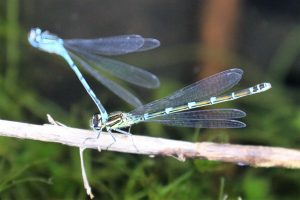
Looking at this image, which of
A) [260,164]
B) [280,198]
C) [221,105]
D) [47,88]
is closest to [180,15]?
[221,105]

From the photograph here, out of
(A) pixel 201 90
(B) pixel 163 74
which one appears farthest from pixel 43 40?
(B) pixel 163 74

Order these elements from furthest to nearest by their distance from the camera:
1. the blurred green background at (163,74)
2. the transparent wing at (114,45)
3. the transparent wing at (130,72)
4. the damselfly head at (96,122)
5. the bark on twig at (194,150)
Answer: the blurred green background at (163,74), the transparent wing at (130,72), the transparent wing at (114,45), the damselfly head at (96,122), the bark on twig at (194,150)

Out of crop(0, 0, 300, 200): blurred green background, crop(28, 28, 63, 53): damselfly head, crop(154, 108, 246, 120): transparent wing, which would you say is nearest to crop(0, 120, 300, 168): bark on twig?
crop(154, 108, 246, 120): transparent wing

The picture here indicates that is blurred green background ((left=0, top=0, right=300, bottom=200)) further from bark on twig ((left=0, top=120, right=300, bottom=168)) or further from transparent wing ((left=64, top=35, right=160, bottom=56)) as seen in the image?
bark on twig ((left=0, top=120, right=300, bottom=168))

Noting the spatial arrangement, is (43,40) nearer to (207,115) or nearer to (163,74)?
(207,115)

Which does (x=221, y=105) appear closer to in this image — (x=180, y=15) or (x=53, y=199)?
(x=180, y=15)

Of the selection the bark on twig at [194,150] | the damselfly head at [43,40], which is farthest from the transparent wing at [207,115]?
the damselfly head at [43,40]

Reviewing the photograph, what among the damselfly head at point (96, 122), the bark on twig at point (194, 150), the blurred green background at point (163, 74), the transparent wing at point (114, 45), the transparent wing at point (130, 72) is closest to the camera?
the bark on twig at point (194, 150)

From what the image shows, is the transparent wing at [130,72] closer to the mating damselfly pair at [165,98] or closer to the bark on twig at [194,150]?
the mating damselfly pair at [165,98]
